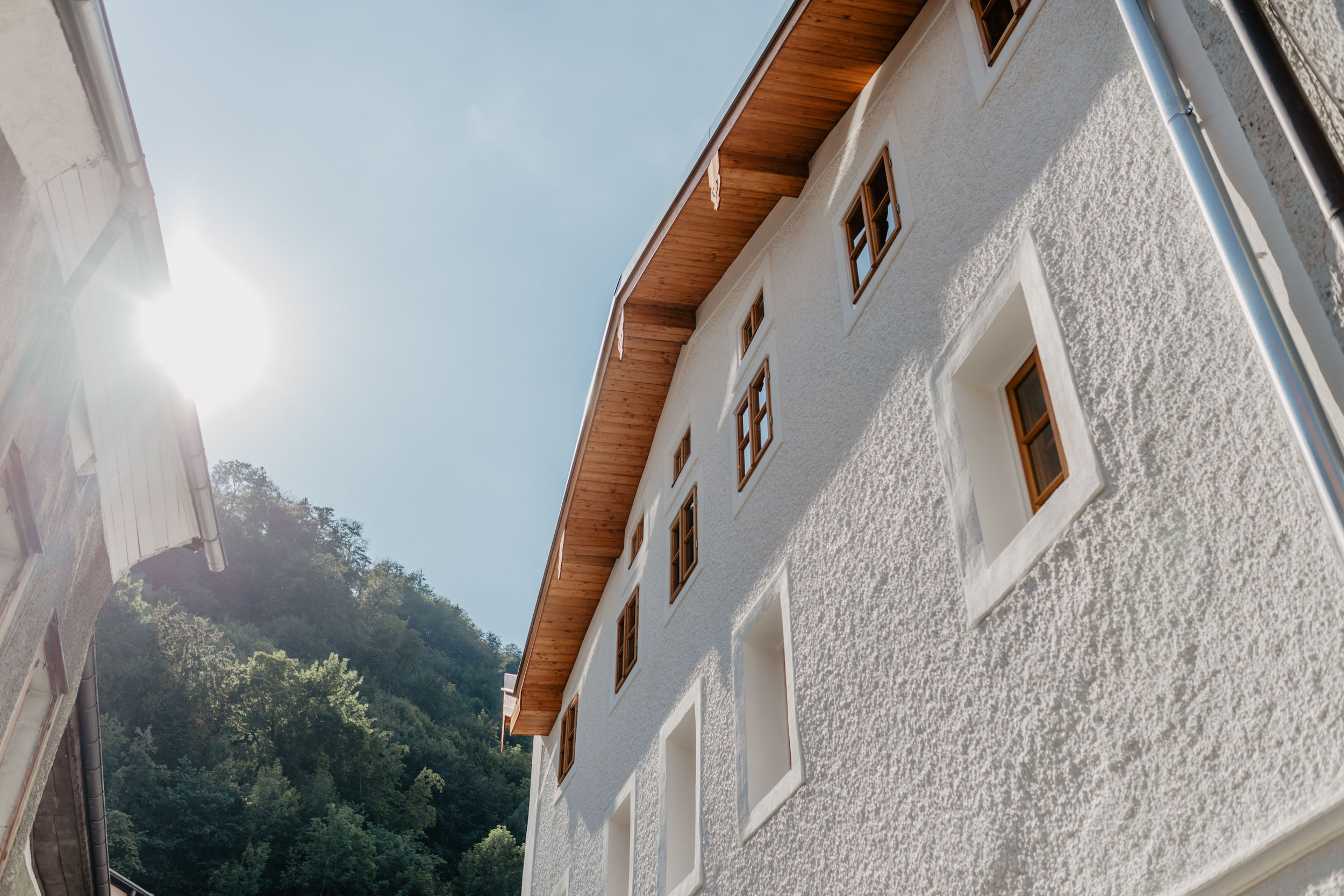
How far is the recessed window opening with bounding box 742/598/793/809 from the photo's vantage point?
6.71m

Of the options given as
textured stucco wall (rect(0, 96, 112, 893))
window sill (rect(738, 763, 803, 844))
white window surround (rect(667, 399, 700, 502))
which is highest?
white window surround (rect(667, 399, 700, 502))

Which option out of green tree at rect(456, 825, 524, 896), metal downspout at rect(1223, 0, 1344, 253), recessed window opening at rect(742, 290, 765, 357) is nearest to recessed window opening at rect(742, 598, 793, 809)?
Answer: recessed window opening at rect(742, 290, 765, 357)

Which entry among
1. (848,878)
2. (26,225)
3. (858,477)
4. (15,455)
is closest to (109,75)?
(26,225)

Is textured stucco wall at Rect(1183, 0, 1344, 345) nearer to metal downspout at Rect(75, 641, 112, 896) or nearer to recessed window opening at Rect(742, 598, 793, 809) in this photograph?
recessed window opening at Rect(742, 598, 793, 809)

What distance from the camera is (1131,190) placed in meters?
4.03

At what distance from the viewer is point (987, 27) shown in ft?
19.6

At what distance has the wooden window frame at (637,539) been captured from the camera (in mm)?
12039

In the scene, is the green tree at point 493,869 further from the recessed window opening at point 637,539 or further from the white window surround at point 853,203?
the white window surround at point 853,203

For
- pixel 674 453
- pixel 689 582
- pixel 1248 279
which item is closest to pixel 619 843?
pixel 689 582

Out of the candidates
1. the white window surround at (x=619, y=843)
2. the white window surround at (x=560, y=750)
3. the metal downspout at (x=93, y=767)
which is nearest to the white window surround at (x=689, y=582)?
the white window surround at (x=619, y=843)

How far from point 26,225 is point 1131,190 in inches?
216

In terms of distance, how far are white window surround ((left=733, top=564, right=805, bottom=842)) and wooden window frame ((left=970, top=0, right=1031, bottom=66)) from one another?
3.45 metres

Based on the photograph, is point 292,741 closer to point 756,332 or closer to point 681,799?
point 681,799

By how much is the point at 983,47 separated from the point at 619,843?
318 inches
